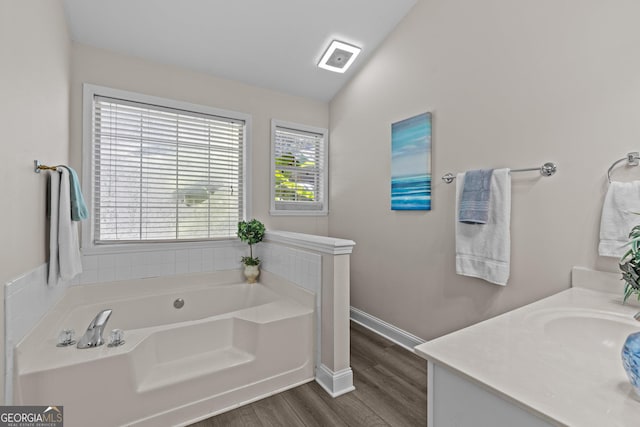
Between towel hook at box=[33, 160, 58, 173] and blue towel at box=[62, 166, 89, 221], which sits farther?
blue towel at box=[62, 166, 89, 221]

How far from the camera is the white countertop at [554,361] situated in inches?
22.2

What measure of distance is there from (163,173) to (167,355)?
58.1 inches

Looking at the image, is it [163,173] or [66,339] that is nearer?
[66,339]

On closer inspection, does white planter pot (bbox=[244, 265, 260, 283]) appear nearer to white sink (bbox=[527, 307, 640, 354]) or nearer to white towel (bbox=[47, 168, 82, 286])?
white towel (bbox=[47, 168, 82, 286])

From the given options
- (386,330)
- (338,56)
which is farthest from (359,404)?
(338,56)

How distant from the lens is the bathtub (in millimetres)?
1374

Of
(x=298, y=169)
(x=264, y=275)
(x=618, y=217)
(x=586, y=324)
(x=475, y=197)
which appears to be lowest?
(x=264, y=275)

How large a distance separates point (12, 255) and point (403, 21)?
2948 millimetres

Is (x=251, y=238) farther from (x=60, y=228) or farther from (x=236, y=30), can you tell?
(x=236, y=30)

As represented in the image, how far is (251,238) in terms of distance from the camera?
267 cm

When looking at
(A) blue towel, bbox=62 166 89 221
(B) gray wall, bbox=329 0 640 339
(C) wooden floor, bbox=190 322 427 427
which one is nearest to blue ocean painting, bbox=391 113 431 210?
(B) gray wall, bbox=329 0 640 339

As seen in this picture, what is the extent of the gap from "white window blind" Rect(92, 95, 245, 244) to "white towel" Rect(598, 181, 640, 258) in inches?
103

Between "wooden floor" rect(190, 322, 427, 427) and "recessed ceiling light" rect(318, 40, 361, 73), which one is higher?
"recessed ceiling light" rect(318, 40, 361, 73)

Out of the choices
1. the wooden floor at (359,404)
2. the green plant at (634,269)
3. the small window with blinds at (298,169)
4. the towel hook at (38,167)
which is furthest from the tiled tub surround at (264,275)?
the green plant at (634,269)
